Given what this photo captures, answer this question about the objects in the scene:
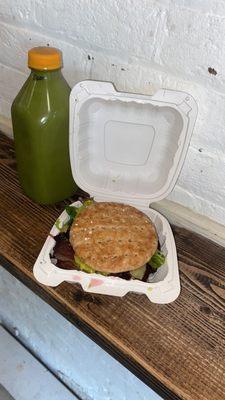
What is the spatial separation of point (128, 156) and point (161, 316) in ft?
1.15

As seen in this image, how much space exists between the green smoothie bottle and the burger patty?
Answer: 133 mm

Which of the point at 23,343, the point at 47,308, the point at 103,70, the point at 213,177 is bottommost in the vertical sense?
the point at 23,343

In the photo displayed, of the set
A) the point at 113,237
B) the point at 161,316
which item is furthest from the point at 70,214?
the point at 161,316

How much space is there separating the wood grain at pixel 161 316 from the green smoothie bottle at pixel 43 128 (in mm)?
75

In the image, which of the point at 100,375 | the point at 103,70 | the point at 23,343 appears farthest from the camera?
the point at 23,343

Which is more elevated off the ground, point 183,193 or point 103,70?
point 103,70

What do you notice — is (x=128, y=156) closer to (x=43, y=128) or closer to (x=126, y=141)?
(x=126, y=141)

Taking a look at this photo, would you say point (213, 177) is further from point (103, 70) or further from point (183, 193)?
point (103, 70)

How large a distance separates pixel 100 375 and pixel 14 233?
0.55m

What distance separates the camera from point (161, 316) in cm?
65

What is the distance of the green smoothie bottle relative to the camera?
2.33 ft

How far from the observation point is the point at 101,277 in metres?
0.65

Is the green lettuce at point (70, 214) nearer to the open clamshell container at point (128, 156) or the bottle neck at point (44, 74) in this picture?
the open clamshell container at point (128, 156)

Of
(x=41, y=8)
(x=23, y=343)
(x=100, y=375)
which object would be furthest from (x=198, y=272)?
(x=23, y=343)
